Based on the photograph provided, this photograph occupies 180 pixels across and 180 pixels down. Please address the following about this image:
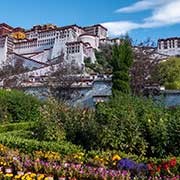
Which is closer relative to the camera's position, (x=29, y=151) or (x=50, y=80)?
(x=29, y=151)

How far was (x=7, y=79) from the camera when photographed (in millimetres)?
33750

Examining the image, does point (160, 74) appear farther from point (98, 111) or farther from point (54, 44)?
point (54, 44)

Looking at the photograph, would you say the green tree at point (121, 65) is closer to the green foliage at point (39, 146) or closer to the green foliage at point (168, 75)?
the green foliage at point (168, 75)

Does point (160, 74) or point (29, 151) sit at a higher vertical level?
point (160, 74)

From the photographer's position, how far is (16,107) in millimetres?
18531

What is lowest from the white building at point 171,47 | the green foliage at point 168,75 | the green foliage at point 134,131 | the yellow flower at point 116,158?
the yellow flower at point 116,158

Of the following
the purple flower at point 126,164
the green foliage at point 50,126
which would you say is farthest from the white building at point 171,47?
the purple flower at point 126,164

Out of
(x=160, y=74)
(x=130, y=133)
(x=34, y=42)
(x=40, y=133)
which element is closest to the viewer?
(x=130, y=133)

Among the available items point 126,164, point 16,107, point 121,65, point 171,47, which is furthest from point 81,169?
point 171,47

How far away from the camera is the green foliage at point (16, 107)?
1789 cm

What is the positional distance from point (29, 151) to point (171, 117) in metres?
2.99

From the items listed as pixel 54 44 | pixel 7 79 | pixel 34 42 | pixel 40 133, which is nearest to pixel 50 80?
pixel 7 79

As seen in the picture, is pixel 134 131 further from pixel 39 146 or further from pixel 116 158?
pixel 39 146

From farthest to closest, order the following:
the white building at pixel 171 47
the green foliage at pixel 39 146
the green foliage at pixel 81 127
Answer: the white building at pixel 171 47 < the green foliage at pixel 81 127 < the green foliage at pixel 39 146
